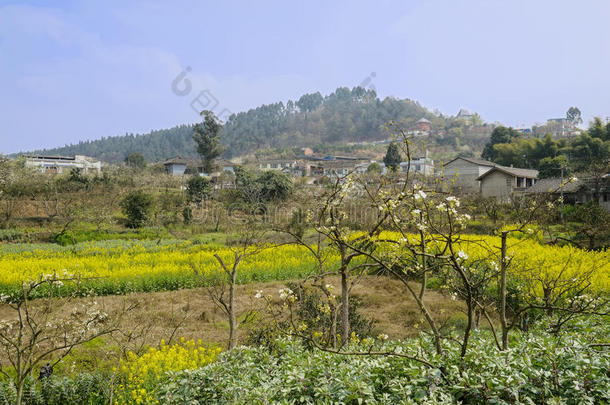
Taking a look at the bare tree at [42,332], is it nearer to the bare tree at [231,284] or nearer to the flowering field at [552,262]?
the bare tree at [231,284]

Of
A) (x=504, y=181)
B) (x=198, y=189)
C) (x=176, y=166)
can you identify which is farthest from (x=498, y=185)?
(x=176, y=166)

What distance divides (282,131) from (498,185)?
6999 centimetres

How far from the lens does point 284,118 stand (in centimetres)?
10638

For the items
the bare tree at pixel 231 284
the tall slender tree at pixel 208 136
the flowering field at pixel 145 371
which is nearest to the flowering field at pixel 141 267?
the bare tree at pixel 231 284

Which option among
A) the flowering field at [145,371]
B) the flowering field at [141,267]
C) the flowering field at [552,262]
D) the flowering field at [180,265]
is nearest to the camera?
the flowering field at [145,371]

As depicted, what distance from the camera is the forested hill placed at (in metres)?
86.9

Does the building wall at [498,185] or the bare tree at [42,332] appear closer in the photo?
the bare tree at [42,332]

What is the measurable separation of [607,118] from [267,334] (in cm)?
4371

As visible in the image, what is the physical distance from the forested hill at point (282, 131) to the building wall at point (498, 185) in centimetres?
5348

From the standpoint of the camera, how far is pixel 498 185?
2861cm

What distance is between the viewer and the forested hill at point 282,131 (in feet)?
285

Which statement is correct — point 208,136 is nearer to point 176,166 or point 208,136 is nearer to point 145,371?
point 176,166

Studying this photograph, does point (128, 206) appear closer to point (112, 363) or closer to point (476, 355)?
point (112, 363)

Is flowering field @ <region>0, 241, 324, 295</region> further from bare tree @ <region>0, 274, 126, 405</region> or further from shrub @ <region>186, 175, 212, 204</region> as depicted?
shrub @ <region>186, 175, 212, 204</region>
